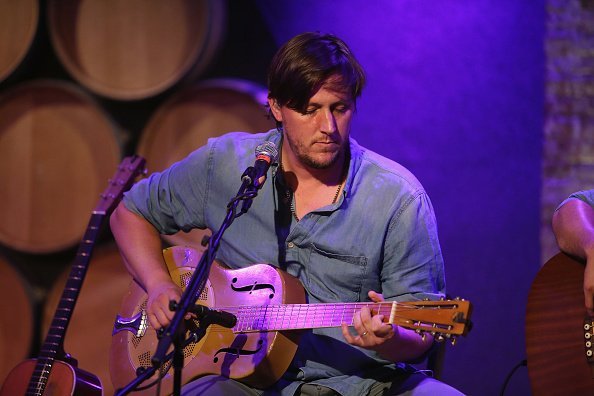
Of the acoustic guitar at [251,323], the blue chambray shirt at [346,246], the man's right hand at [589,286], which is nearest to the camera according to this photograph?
the acoustic guitar at [251,323]

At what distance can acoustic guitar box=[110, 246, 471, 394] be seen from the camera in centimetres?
230

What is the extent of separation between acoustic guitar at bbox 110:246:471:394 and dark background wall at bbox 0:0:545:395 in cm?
143

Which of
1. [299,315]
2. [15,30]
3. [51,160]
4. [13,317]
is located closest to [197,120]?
[51,160]

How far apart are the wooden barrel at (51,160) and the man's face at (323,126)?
1523mm

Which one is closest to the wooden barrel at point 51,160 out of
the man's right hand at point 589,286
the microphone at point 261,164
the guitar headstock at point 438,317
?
the microphone at point 261,164

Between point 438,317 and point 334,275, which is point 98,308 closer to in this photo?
point 334,275

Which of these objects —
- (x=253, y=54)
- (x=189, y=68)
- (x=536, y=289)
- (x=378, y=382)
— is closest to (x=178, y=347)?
(x=378, y=382)

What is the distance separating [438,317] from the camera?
2.23 m

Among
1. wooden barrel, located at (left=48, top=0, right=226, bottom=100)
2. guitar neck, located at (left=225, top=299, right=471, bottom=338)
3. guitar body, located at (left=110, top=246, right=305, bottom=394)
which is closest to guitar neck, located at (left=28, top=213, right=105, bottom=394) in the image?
guitar body, located at (left=110, top=246, right=305, bottom=394)

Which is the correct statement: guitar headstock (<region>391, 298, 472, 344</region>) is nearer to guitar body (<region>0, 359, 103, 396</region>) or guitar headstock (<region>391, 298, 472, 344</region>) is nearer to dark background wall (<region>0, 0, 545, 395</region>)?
guitar body (<region>0, 359, 103, 396</region>)

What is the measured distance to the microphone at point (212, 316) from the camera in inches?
92.4

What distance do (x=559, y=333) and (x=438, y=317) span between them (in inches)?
20.8

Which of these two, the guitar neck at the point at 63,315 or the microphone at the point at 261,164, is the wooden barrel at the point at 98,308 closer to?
the guitar neck at the point at 63,315

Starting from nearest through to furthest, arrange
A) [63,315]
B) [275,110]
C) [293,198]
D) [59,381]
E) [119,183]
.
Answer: [293,198]
[275,110]
[59,381]
[63,315]
[119,183]
